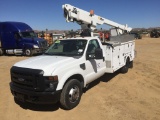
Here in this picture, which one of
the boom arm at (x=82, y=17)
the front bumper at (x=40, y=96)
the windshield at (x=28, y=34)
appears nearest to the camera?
the front bumper at (x=40, y=96)

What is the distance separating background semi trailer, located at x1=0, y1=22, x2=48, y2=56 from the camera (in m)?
18.1

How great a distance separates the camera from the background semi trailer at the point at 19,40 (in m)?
18.1

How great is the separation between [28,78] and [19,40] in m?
14.3

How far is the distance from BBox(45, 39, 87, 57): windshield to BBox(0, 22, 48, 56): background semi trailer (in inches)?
439

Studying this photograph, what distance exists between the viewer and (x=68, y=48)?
663 cm

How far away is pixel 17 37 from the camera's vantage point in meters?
18.5

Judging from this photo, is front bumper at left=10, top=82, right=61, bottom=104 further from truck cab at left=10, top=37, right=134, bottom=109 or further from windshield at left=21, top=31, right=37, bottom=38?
windshield at left=21, top=31, right=37, bottom=38

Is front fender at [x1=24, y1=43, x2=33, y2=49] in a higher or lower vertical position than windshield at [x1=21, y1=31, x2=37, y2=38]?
lower

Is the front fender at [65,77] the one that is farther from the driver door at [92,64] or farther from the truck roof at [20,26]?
the truck roof at [20,26]

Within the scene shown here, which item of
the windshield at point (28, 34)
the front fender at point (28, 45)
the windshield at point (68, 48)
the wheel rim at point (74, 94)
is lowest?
the wheel rim at point (74, 94)

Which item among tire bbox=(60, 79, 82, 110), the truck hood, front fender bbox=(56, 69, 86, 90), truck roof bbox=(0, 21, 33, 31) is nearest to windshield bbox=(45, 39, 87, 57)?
the truck hood

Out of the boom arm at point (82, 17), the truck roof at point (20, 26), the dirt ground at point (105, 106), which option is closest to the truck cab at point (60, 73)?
the dirt ground at point (105, 106)

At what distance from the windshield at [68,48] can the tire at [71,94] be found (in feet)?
3.40

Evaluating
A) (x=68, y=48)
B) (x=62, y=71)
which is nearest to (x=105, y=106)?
(x=62, y=71)
